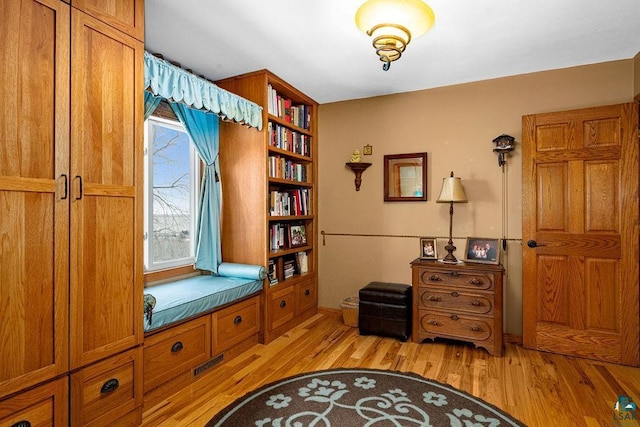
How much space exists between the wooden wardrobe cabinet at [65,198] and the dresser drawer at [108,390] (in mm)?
17

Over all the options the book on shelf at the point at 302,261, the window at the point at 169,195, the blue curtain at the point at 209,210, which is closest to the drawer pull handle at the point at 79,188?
the window at the point at 169,195

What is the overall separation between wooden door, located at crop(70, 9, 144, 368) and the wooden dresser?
235 cm

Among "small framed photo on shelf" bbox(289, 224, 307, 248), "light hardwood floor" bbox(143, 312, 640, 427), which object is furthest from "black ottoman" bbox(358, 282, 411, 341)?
"small framed photo on shelf" bbox(289, 224, 307, 248)

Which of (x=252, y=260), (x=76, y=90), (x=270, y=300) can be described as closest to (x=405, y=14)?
(x=76, y=90)

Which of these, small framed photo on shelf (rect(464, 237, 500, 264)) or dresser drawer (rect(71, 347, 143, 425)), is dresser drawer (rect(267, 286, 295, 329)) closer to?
dresser drawer (rect(71, 347, 143, 425))

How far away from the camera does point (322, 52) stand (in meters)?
A: 2.83

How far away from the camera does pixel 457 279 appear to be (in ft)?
10.2

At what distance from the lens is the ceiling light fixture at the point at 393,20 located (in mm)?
1819

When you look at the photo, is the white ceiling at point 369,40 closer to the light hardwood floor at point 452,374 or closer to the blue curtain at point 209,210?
the blue curtain at point 209,210

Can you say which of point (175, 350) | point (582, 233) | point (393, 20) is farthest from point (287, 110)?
point (582, 233)

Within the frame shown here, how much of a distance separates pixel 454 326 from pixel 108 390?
265 cm

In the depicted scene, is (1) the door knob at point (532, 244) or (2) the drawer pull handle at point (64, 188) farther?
(1) the door knob at point (532, 244)

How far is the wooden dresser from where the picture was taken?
9.77 ft

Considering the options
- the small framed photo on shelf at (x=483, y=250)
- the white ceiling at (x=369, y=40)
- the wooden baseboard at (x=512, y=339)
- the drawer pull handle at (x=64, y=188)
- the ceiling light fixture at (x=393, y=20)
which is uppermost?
the white ceiling at (x=369, y=40)
